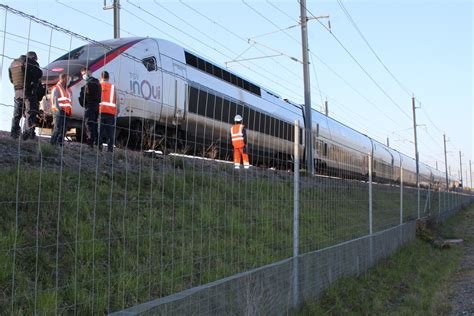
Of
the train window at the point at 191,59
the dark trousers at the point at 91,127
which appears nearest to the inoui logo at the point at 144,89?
the train window at the point at 191,59

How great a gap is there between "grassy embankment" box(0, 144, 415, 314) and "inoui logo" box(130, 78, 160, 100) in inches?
121

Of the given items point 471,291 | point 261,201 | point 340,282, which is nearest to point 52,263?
point 261,201

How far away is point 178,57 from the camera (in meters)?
13.2

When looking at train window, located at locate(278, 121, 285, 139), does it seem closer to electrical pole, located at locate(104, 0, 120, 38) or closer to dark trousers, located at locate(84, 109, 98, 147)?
dark trousers, located at locate(84, 109, 98, 147)

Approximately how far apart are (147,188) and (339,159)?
424 centimetres

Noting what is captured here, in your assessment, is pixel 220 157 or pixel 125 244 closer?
pixel 125 244

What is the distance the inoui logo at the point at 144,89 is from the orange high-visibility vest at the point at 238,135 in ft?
6.37

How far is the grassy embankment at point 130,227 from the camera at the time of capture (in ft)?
13.1

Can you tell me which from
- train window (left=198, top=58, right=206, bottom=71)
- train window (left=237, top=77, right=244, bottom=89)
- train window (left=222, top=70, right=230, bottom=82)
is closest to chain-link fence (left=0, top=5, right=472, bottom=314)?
train window (left=198, top=58, right=206, bottom=71)

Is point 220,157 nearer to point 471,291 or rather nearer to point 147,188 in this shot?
point 147,188

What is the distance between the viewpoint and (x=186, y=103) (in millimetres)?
5246

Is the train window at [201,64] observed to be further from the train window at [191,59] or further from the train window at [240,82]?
the train window at [240,82]

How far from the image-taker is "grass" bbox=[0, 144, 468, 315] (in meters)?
3.98

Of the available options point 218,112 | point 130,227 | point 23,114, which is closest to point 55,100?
point 130,227
